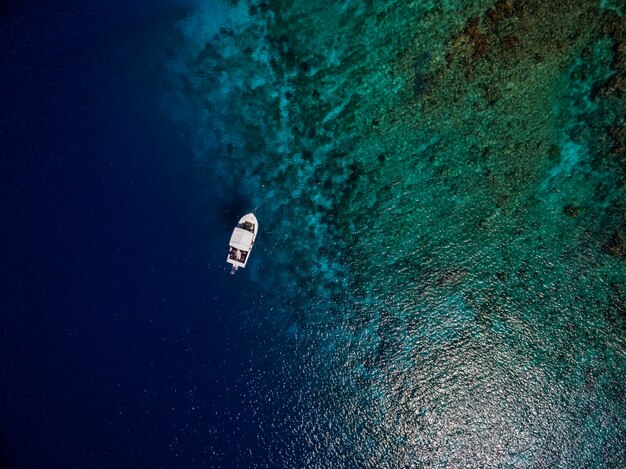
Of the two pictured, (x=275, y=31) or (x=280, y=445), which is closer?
(x=275, y=31)

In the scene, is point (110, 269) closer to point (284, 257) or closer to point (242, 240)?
point (242, 240)

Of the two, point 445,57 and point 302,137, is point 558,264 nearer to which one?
point 445,57

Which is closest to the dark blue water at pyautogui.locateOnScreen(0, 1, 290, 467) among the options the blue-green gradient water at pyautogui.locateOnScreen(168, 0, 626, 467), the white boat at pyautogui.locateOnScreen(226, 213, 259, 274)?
the white boat at pyautogui.locateOnScreen(226, 213, 259, 274)

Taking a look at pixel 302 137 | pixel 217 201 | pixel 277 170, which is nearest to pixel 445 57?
pixel 302 137

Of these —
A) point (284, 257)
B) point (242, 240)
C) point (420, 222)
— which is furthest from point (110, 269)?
point (420, 222)

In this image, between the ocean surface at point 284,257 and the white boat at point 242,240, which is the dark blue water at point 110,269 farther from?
the white boat at point 242,240

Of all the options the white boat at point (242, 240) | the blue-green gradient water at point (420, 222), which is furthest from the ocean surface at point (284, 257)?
the white boat at point (242, 240)

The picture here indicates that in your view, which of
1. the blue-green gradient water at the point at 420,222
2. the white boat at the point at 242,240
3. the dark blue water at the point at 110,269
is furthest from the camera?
the dark blue water at the point at 110,269
